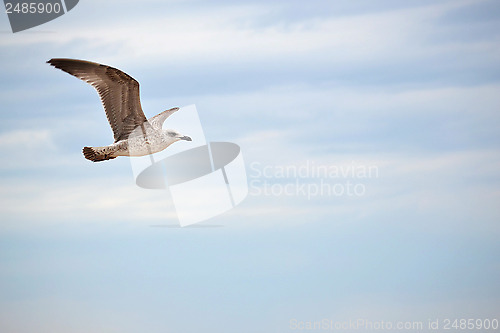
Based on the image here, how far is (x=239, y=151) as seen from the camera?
17234mm

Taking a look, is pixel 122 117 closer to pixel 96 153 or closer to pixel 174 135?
pixel 96 153

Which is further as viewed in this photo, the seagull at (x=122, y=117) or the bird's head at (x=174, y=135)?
the bird's head at (x=174, y=135)

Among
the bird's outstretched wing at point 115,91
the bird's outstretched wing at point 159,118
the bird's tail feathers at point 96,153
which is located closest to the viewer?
the bird's outstretched wing at point 115,91

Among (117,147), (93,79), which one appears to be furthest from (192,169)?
(93,79)

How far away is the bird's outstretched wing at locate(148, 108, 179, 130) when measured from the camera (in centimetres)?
1603

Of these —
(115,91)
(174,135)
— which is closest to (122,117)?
(115,91)

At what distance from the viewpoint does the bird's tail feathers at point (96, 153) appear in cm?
1534

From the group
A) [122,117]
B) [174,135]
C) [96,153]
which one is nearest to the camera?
[96,153]

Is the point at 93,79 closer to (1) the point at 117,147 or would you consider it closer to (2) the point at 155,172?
(1) the point at 117,147

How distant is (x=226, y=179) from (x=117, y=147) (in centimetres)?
289

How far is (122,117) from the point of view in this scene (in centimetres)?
1571

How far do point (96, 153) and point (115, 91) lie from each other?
4.91 feet

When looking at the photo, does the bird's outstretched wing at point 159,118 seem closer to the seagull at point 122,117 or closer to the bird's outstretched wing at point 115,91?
the seagull at point 122,117

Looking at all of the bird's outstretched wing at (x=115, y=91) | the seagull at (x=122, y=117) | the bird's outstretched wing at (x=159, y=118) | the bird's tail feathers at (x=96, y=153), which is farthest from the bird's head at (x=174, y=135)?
the bird's tail feathers at (x=96, y=153)
